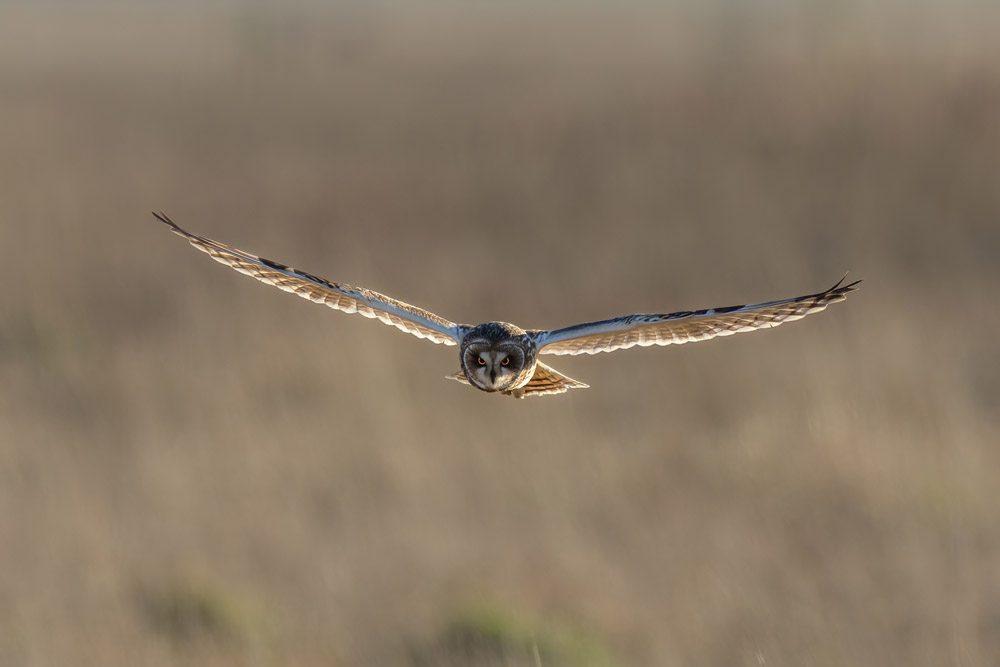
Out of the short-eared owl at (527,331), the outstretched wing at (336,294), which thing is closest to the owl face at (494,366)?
the short-eared owl at (527,331)

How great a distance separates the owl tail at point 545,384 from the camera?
10.7 feet

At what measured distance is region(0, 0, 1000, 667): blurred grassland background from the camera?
6973mm

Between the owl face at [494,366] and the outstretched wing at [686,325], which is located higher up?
the outstretched wing at [686,325]

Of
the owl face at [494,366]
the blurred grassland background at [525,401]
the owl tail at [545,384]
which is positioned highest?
the blurred grassland background at [525,401]

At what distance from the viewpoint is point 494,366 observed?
114 inches

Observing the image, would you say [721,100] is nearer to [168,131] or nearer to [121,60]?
[168,131]

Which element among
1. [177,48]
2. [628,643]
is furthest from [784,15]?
[628,643]

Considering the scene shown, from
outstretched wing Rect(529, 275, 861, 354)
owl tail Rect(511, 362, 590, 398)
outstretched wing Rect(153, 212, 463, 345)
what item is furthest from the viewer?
owl tail Rect(511, 362, 590, 398)

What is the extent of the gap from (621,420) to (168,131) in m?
9.64

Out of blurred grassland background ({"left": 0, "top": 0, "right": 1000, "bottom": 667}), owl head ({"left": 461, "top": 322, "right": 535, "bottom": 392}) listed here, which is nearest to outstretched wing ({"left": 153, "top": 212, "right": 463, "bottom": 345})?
owl head ({"left": 461, "top": 322, "right": 535, "bottom": 392})

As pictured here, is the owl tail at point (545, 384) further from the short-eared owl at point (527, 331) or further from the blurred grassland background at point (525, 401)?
the blurred grassland background at point (525, 401)

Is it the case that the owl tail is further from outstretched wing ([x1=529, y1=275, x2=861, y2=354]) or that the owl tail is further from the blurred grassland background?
the blurred grassland background

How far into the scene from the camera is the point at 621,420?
31.9ft

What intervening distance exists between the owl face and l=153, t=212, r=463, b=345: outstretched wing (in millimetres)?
162
